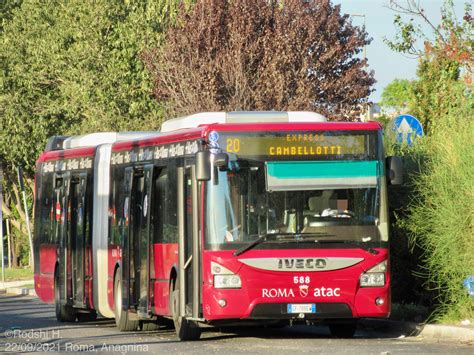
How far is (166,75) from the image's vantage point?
113 feet

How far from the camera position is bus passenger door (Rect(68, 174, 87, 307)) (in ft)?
75.2

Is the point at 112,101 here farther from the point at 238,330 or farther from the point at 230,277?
the point at 230,277

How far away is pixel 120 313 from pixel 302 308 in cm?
465

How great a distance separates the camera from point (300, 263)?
16656mm

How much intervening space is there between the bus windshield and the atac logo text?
0.55 m

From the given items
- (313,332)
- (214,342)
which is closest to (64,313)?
(313,332)

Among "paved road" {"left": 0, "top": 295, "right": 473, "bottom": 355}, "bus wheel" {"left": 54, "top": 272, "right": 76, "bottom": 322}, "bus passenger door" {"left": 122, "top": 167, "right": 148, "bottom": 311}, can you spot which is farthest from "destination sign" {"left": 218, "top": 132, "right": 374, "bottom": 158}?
"bus wheel" {"left": 54, "top": 272, "right": 76, "bottom": 322}

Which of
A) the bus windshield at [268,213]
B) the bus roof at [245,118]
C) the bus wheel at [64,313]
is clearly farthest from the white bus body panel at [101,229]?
the bus windshield at [268,213]

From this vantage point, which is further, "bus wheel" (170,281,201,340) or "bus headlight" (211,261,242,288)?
"bus wheel" (170,281,201,340)

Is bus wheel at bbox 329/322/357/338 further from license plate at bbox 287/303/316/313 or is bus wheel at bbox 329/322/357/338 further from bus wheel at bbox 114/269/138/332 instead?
bus wheel at bbox 114/269/138/332

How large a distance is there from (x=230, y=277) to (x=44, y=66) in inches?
1076

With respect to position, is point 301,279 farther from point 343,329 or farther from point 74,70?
point 74,70

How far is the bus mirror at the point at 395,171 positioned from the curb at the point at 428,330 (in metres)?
2.06

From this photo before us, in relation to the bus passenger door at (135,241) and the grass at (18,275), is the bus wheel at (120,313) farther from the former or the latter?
the grass at (18,275)
